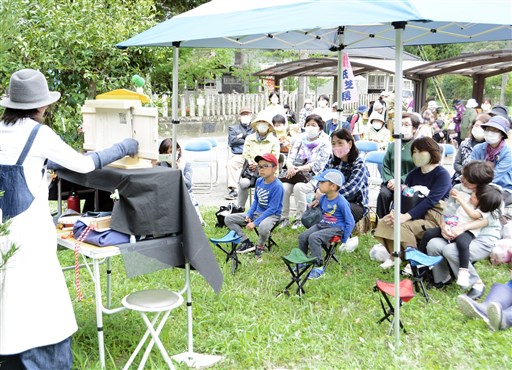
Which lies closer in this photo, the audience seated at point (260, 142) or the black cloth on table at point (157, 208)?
the black cloth on table at point (157, 208)

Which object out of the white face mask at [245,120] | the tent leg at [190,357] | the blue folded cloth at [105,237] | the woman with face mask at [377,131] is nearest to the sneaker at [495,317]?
the tent leg at [190,357]

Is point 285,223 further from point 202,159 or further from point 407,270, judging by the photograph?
point 202,159

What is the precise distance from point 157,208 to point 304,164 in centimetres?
440

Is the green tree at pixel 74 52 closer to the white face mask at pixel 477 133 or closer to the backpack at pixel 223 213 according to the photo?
the backpack at pixel 223 213

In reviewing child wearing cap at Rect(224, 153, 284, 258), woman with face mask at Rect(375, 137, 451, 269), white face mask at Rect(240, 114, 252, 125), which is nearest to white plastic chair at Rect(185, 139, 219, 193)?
white face mask at Rect(240, 114, 252, 125)

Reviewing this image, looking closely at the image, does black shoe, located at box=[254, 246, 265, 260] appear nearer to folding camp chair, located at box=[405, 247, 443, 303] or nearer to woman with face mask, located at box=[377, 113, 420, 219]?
woman with face mask, located at box=[377, 113, 420, 219]

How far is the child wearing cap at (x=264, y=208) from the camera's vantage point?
600 cm

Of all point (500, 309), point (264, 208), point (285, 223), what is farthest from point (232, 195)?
point (500, 309)

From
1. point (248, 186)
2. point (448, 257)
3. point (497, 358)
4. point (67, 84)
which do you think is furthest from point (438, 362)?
point (67, 84)

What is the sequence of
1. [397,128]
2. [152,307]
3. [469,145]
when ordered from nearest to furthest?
1. [152,307]
2. [397,128]
3. [469,145]

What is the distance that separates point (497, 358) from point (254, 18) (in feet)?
9.67

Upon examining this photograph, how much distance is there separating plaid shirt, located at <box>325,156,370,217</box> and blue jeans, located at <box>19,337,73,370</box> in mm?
3598

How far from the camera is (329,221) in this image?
5.64m

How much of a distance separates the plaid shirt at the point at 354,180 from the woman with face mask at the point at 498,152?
1.28 m
